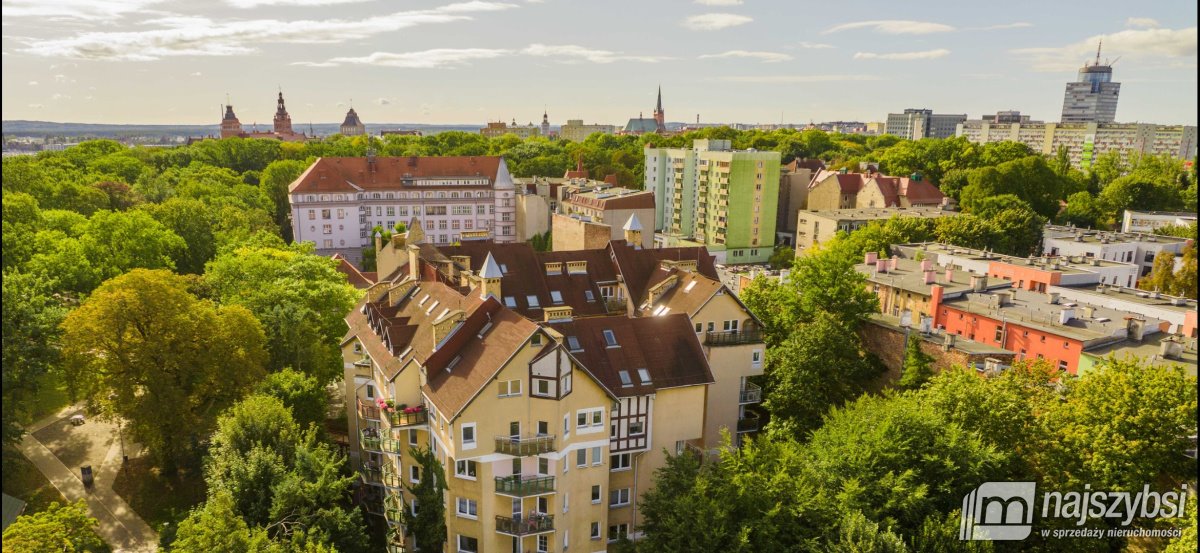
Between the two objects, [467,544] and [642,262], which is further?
[642,262]

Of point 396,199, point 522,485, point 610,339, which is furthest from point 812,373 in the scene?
point 396,199

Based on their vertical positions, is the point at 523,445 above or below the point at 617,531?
above

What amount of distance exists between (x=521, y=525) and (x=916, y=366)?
2022cm

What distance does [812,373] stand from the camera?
3453 cm

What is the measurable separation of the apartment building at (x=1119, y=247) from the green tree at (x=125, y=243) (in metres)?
76.6

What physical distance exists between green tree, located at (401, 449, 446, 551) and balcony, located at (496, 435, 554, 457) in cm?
286

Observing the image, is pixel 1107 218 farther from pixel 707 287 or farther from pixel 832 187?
pixel 707 287

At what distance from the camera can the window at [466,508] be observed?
2747 centimetres

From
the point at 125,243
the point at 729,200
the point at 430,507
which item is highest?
the point at 729,200

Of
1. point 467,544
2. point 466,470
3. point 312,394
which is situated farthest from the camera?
point 312,394

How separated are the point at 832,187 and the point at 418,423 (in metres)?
76.4

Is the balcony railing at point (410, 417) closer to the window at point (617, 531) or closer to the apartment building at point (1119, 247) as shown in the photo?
the window at point (617, 531)

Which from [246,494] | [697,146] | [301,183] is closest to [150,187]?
[301,183]

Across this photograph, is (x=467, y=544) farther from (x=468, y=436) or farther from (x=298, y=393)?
(x=298, y=393)
